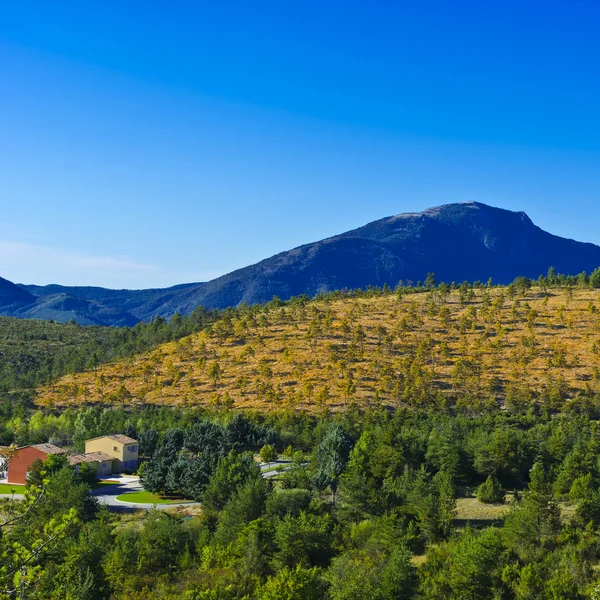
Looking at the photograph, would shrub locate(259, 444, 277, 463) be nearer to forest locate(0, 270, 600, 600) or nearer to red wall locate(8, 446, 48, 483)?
forest locate(0, 270, 600, 600)

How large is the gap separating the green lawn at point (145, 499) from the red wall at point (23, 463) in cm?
1120

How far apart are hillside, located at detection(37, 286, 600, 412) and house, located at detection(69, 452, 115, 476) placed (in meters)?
22.0

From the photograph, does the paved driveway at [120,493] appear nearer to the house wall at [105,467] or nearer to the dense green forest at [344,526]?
the house wall at [105,467]

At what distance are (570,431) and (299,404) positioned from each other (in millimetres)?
35807

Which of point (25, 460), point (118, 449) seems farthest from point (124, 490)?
point (25, 460)

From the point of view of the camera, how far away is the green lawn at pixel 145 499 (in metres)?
53.3

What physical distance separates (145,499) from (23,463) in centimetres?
1701

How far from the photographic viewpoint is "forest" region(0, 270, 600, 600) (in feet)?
96.6

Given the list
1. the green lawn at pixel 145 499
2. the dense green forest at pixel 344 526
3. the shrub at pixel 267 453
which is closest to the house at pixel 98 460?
the dense green forest at pixel 344 526

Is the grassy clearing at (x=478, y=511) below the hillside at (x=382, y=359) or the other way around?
below

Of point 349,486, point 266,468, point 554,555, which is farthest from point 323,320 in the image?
point 554,555

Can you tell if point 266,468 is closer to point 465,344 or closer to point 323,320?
point 465,344

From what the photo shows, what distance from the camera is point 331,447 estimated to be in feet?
191

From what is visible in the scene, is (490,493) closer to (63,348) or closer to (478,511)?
(478,511)
